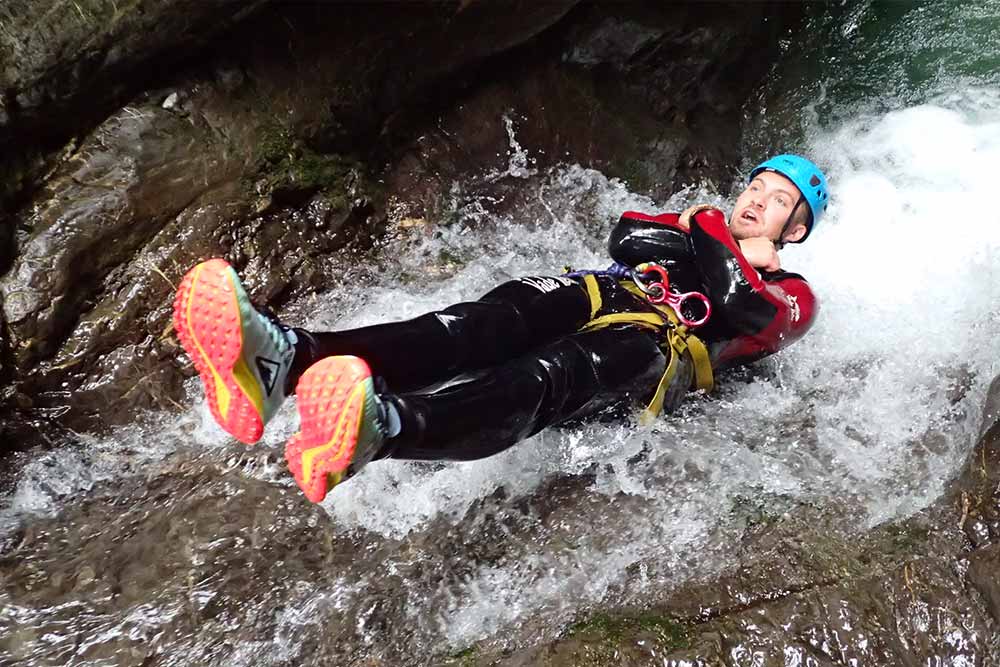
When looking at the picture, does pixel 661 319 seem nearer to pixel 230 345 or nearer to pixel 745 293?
pixel 745 293

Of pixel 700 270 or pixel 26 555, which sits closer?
pixel 26 555

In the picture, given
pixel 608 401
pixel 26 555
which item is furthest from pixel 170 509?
pixel 608 401

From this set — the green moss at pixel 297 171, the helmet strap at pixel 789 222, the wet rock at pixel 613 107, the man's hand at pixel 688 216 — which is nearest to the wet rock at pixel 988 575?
the helmet strap at pixel 789 222

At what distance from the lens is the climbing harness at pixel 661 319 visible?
10.4ft

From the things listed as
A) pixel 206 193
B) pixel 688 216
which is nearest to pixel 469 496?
pixel 688 216

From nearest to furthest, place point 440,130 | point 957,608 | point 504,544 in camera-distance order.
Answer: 1. point 957,608
2. point 504,544
3. point 440,130

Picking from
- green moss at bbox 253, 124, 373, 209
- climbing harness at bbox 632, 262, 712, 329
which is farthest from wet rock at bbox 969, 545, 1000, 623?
green moss at bbox 253, 124, 373, 209

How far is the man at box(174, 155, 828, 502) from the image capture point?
2.10 m

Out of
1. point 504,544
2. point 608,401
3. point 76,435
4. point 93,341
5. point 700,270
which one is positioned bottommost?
point 504,544

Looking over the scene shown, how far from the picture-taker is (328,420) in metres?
2.07

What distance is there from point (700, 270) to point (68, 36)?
298cm

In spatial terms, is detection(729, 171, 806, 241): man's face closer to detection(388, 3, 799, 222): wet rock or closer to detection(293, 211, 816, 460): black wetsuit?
detection(293, 211, 816, 460): black wetsuit

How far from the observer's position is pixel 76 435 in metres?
3.41

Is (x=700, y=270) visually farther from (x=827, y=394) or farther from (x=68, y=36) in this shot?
(x=68, y=36)
